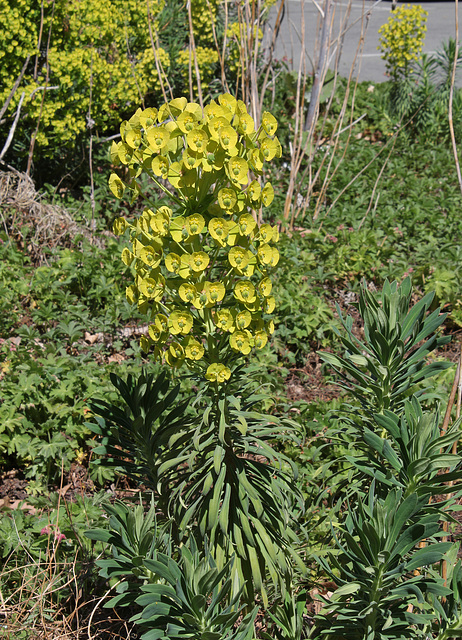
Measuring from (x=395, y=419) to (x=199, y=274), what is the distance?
642 mm

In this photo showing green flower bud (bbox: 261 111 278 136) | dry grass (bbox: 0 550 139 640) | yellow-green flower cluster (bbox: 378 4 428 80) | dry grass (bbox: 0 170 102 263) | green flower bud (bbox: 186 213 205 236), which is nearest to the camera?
green flower bud (bbox: 186 213 205 236)

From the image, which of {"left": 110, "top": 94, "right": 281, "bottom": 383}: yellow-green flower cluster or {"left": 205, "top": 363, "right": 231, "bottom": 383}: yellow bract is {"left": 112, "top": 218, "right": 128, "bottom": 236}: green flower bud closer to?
{"left": 110, "top": 94, "right": 281, "bottom": 383}: yellow-green flower cluster

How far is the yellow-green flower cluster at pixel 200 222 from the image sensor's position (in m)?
1.56

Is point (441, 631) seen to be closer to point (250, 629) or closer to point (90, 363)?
point (250, 629)

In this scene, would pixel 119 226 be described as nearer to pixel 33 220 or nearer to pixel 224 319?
pixel 224 319

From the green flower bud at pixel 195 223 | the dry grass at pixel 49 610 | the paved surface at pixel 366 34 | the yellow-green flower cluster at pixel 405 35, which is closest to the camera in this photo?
the green flower bud at pixel 195 223

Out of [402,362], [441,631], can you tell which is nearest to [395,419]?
[402,362]

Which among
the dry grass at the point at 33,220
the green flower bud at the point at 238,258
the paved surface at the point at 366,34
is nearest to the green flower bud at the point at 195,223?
the green flower bud at the point at 238,258

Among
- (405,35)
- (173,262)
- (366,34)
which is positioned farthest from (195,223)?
(366,34)

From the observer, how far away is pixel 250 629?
1.48m

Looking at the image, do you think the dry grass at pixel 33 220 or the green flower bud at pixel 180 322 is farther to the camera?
the dry grass at pixel 33 220

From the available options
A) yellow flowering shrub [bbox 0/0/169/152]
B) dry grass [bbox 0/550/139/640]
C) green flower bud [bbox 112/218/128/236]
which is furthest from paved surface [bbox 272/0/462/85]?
dry grass [bbox 0/550/139/640]

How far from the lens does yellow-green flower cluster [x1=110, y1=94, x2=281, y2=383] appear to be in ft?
5.13

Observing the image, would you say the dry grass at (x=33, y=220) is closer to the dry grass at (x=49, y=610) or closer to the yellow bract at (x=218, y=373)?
the dry grass at (x=49, y=610)
